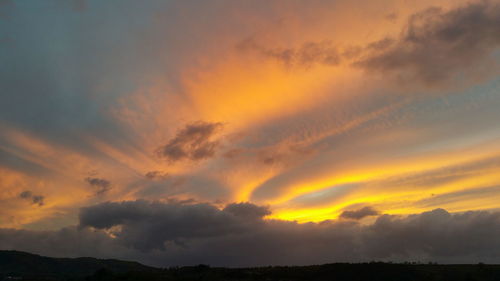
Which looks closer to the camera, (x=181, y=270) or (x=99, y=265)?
(x=181, y=270)

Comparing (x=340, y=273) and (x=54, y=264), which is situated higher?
(x=54, y=264)

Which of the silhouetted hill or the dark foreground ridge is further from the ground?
the silhouetted hill

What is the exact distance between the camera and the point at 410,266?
275 ft

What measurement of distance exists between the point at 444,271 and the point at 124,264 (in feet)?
524

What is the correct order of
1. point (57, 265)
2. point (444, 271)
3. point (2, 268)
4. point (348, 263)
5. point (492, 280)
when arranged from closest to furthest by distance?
point (492, 280) → point (444, 271) → point (348, 263) → point (2, 268) → point (57, 265)

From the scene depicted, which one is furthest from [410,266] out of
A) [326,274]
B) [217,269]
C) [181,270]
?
[181,270]

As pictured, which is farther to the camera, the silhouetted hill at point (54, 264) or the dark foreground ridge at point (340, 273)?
the silhouetted hill at point (54, 264)

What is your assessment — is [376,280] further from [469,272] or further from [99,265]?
[99,265]

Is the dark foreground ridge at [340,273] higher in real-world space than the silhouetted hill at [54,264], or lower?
lower

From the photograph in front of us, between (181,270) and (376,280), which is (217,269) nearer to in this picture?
(181,270)

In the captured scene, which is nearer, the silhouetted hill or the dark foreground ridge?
the dark foreground ridge

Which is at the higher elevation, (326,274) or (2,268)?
(2,268)

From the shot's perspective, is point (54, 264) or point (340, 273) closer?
point (340, 273)

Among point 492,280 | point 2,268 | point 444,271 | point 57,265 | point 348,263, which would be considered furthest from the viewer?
point 57,265
